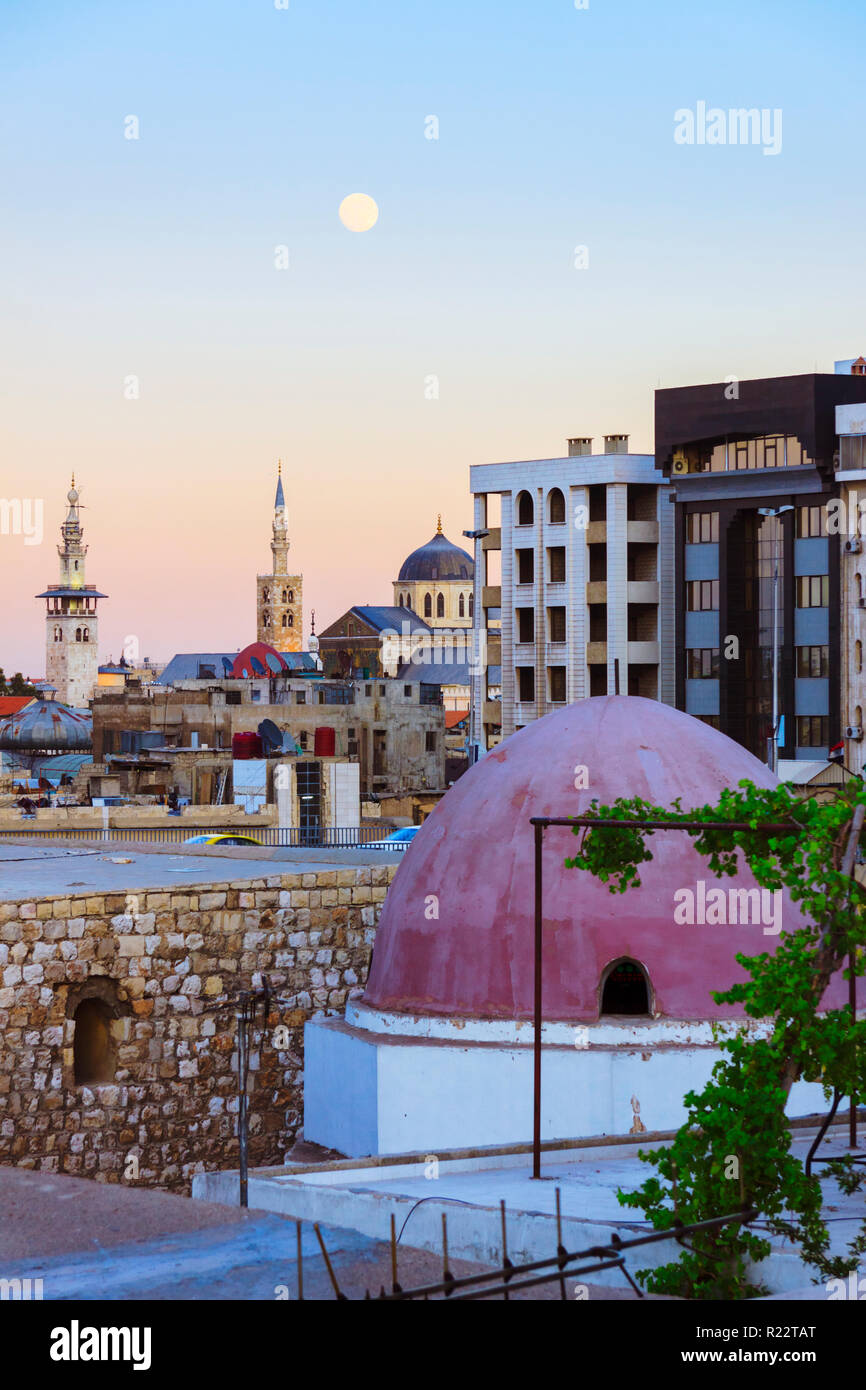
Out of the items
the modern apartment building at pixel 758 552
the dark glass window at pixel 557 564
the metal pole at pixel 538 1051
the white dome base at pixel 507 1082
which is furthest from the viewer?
the dark glass window at pixel 557 564

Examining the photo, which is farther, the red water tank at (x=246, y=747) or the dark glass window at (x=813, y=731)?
the dark glass window at (x=813, y=731)

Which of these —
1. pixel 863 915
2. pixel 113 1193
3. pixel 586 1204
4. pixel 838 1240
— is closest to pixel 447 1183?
pixel 586 1204

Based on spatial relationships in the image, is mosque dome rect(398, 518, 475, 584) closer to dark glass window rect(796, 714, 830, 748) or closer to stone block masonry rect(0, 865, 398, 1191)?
dark glass window rect(796, 714, 830, 748)

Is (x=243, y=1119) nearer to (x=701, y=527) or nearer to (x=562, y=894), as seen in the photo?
(x=562, y=894)

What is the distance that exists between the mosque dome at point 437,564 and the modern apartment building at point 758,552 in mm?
100382

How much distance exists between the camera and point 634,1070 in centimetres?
1656

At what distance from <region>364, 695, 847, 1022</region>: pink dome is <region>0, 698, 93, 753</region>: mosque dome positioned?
62.2 m

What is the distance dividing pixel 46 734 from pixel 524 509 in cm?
2708

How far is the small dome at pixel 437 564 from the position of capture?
160750 millimetres

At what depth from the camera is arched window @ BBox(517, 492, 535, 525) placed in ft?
209

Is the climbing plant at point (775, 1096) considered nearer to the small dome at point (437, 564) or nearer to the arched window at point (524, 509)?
the arched window at point (524, 509)

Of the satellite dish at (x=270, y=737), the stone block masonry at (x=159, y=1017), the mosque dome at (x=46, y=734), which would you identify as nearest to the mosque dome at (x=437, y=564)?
the mosque dome at (x=46, y=734)

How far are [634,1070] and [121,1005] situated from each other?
578 centimetres

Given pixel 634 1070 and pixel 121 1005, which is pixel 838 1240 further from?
pixel 121 1005
